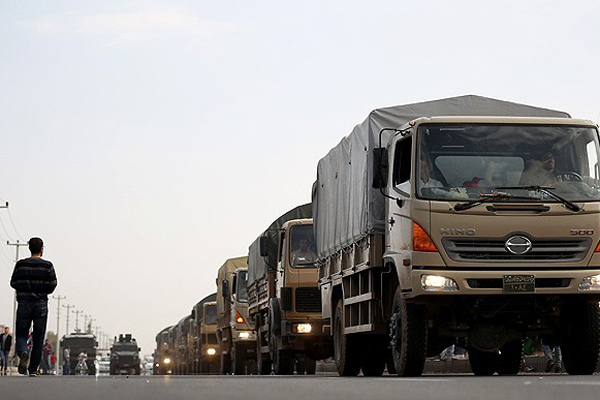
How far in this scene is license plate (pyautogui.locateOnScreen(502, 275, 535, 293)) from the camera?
47.6 ft

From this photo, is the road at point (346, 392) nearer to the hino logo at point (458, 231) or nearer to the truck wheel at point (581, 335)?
the hino logo at point (458, 231)

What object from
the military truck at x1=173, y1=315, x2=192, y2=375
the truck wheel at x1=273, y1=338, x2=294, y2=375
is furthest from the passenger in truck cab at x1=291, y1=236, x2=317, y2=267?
the military truck at x1=173, y1=315, x2=192, y2=375

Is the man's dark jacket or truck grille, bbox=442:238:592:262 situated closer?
truck grille, bbox=442:238:592:262

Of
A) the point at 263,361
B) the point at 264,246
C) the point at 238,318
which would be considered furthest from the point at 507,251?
the point at 238,318

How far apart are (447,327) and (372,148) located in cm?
287

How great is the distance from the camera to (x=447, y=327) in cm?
1523

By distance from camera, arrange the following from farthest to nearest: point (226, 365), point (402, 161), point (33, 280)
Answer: point (226, 365) → point (33, 280) → point (402, 161)

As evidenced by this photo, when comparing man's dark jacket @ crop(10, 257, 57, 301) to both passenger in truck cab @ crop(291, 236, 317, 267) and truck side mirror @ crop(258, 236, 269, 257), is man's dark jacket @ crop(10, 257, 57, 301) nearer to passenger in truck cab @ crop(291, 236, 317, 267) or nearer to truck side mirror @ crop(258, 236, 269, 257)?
passenger in truck cab @ crop(291, 236, 317, 267)

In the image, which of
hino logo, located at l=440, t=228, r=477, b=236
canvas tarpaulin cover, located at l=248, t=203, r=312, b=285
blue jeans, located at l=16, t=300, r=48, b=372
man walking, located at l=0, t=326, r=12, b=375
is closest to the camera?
hino logo, located at l=440, t=228, r=477, b=236

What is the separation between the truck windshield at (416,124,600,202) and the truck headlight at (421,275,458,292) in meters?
0.88

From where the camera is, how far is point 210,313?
50375mm

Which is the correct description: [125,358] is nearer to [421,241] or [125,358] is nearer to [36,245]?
[36,245]

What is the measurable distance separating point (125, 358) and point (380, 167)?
72466 millimetres

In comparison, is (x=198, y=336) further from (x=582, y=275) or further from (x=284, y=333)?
(x=582, y=275)
